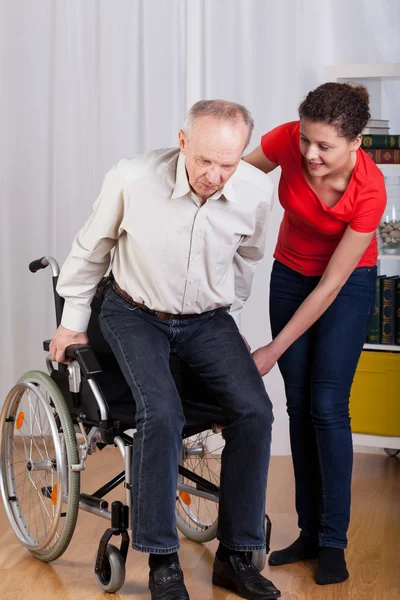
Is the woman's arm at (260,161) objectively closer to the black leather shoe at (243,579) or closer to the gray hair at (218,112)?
the gray hair at (218,112)

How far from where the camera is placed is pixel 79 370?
2.18 meters

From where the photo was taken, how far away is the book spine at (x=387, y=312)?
327 centimetres

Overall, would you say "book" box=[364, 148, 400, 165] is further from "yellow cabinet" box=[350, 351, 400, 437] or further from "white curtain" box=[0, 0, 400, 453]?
"yellow cabinet" box=[350, 351, 400, 437]

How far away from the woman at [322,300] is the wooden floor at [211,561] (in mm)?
65

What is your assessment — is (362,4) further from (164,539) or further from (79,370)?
(164,539)

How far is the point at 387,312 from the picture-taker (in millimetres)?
3293

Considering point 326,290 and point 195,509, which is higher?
point 326,290

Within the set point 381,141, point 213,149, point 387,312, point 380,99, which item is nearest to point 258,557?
point 213,149

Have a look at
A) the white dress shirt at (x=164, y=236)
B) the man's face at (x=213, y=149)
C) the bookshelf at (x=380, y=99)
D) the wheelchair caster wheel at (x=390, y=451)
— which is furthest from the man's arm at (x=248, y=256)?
the wheelchair caster wheel at (x=390, y=451)

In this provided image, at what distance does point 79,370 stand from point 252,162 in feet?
2.29

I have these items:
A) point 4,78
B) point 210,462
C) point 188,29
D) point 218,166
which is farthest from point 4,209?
point 218,166

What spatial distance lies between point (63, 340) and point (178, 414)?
0.38m

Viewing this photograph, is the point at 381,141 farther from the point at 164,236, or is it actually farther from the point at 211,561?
the point at 211,561

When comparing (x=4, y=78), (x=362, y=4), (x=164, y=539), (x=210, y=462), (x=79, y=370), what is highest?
(x=362, y=4)
